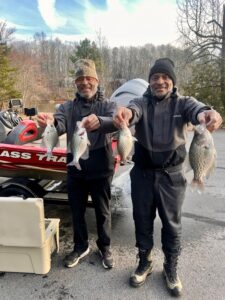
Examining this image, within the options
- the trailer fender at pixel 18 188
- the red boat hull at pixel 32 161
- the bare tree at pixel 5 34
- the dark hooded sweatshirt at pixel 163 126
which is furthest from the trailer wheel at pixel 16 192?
the bare tree at pixel 5 34

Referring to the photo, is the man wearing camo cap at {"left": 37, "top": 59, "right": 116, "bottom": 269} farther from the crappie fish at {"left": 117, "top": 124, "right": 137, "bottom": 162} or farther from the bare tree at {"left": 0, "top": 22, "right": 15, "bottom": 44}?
the bare tree at {"left": 0, "top": 22, "right": 15, "bottom": 44}

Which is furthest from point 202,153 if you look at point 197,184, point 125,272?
point 125,272

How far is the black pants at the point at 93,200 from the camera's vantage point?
3289mm

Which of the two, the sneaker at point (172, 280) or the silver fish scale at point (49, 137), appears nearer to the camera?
the silver fish scale at point (49, 137)

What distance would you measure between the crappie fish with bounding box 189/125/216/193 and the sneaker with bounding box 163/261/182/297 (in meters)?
1.08

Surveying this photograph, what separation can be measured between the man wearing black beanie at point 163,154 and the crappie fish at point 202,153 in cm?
31

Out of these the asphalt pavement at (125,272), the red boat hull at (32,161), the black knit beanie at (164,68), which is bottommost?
the asphalt pavement at (125,272)

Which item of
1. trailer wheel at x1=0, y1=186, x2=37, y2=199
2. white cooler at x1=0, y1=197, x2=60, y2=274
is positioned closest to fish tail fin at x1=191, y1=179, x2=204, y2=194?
white cooler at x1=0, y1=197, x2=60, y2=274

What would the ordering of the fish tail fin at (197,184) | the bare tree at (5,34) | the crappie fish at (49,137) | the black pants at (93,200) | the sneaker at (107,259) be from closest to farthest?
the fish tail fin at (197,184) → the crappie fish at (49,137) → the black pants at (93,200) → the sneaker at (107,259) → the bare tree at (5,34)

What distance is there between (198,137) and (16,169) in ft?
8.86

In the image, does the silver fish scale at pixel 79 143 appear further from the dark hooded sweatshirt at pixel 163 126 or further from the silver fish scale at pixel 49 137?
the dark hooded sweatshirt at pixel 163 126

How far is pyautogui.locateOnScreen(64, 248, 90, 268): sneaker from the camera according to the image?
3451mm

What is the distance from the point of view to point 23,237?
3.03 metres

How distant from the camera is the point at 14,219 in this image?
2.98m
